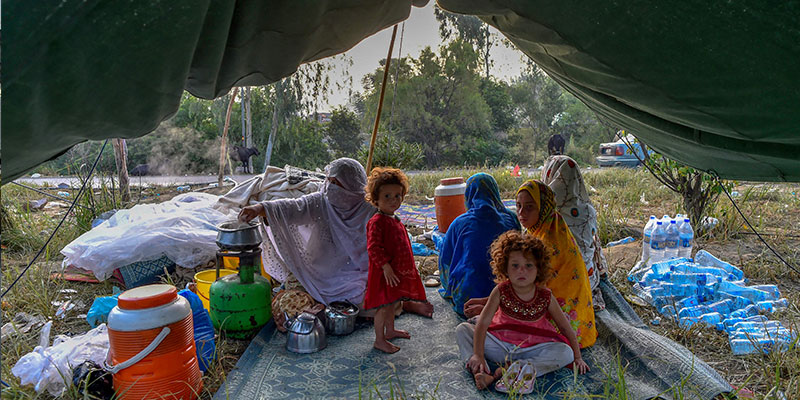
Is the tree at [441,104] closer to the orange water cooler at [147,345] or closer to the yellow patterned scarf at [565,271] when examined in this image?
the yellow patterned scarf at [565,271]

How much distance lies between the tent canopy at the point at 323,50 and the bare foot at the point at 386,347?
198cm

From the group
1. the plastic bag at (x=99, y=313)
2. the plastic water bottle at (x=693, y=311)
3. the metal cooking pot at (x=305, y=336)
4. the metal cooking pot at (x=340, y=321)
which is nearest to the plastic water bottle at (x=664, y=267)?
the plastic water bottle at (x=693, y=311)

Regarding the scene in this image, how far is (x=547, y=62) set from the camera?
5.95 feet

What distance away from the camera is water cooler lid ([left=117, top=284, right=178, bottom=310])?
230 cm

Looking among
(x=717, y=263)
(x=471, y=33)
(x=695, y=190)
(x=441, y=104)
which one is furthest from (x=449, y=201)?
(x=471, y=33)

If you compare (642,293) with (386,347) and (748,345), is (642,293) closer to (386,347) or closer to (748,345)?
(748,345)

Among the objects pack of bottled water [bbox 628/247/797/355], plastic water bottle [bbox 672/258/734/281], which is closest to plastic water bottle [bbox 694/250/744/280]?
pack of bottled water [bbox 628/247/797/355]

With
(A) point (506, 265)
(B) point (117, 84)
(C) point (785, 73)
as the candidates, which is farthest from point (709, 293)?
(B) point (117, 84)

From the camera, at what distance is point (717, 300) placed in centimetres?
353

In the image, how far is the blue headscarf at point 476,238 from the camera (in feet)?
11.3

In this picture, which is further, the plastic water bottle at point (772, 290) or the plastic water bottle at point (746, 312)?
the plastic water bottle at point (772, 290)

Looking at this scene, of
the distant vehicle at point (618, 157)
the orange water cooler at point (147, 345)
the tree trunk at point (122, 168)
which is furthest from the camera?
the distant vehicle at point (618, 157)

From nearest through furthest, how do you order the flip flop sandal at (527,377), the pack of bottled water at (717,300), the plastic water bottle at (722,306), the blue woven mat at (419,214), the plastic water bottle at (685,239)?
the flip flop sandal at (527,377), the pack of bottled water at (717,300), the plastic water bottle at (722,306), the plastic water bottle at (685,239), the blue woven mat at (419,214)

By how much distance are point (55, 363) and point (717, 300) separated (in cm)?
431
